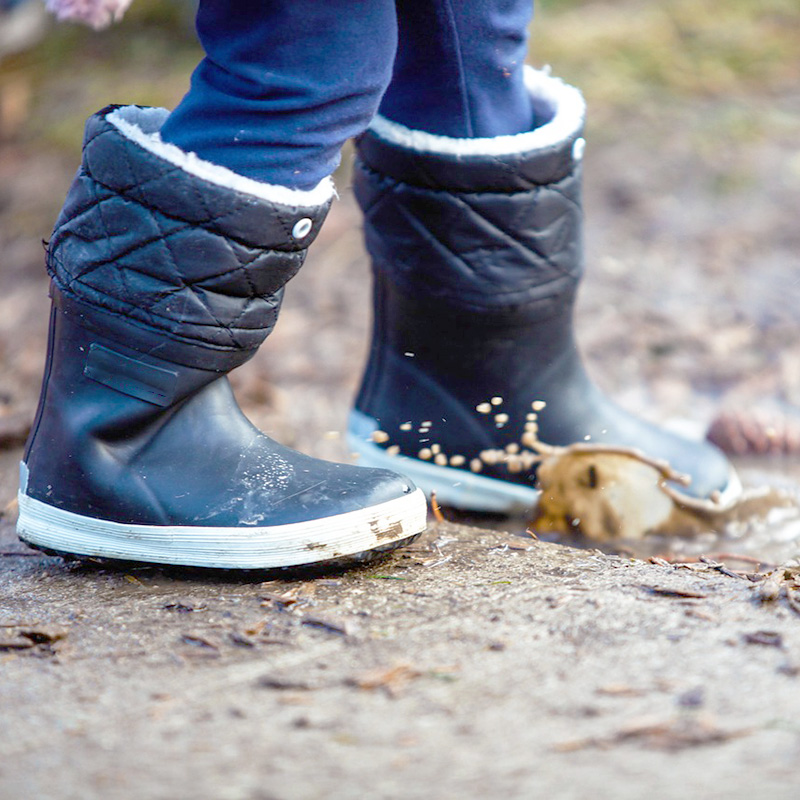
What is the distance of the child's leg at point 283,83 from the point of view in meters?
1.04

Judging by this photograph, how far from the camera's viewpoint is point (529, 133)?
135 cm

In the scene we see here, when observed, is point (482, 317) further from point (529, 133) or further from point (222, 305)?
point (222, 305)

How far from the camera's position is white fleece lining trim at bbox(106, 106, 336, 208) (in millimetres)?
1071

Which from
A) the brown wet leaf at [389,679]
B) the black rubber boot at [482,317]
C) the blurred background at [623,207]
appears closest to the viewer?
the brown wet leaf at [389,679]

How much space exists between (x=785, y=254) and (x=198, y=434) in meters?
1.98

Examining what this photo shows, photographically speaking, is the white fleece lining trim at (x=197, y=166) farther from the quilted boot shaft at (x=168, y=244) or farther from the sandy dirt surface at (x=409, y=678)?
the sandy dirt surface at (x=409, y=678)

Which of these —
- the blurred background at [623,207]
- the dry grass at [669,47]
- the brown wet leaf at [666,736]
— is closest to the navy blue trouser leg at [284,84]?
the brown wet leaf at [666,736]

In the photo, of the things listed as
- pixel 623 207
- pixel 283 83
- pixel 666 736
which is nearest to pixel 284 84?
pixel 283 83

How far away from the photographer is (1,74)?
408 cm

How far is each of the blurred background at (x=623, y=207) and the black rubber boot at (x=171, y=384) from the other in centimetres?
52

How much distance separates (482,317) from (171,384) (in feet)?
1.69

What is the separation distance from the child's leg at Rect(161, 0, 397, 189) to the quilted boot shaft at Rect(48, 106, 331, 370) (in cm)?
4

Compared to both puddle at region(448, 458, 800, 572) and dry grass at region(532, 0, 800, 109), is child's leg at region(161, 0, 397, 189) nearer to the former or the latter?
puddle at region(448, 458, 800, 572)

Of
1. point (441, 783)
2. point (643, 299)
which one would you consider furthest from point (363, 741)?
point (643, 299)
